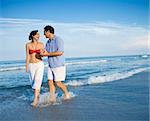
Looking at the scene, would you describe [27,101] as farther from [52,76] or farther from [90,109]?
[90,109]

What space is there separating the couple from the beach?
60cm

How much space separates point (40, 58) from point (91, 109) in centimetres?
186

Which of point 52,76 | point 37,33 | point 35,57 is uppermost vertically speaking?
point 37,33

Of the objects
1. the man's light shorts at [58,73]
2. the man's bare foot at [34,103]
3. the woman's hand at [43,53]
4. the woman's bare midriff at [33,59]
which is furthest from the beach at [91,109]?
the woman's hand at [43,53]

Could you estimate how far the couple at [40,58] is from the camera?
7.42 metres

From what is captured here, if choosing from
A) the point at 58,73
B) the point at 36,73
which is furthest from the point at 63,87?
the point at 36,73

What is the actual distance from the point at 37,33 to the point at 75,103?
6.28ft

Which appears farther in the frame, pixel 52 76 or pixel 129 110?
pixel 52 76

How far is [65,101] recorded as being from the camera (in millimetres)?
7582

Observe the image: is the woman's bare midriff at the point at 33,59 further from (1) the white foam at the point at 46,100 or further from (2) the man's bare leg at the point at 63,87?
(1) the white foam at the point at 46,100

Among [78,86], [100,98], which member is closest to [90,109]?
[100,98]

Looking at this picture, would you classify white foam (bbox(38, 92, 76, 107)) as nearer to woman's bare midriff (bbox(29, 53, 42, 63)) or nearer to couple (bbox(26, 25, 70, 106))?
couple (bbox(26, 25, 70, 106))

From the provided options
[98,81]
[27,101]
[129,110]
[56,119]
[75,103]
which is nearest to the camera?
[56,119]

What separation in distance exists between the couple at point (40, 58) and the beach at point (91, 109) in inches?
23.7
